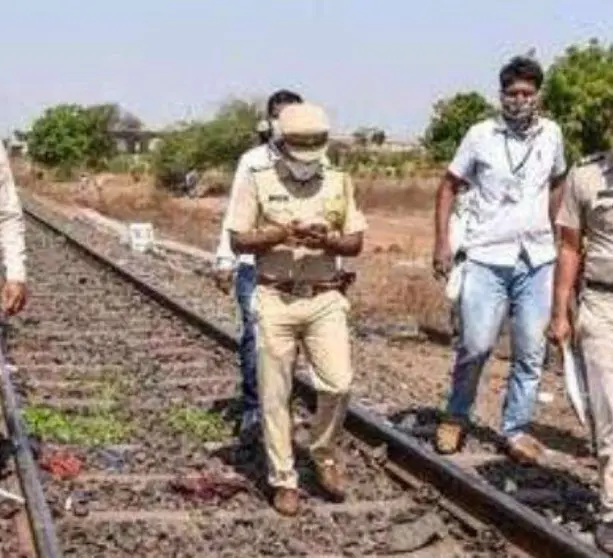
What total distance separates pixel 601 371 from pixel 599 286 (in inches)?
14.9

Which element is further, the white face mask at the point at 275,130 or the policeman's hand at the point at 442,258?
the policeman's hand at the point at 442,258

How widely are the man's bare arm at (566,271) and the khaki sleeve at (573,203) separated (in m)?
0.03

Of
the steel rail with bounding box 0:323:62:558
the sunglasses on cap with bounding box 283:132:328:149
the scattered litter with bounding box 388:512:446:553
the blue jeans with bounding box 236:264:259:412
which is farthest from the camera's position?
the blue jeans with bounding box 236:264:259:412

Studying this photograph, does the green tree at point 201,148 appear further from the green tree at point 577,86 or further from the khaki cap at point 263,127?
the khaki cap at point 263,127

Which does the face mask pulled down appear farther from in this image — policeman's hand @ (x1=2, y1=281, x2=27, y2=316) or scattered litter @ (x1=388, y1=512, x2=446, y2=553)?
policeman's hand @ (x1=2, y1=281, x2=27, y2=316)

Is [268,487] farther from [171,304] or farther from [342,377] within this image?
[171,304]

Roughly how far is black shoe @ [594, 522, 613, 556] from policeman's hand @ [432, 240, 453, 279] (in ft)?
6.69

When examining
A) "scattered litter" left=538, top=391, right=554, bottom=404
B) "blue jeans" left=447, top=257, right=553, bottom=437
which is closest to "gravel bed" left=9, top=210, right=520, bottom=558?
"blue jeans" left=447, top=257, right=553, bottom=437

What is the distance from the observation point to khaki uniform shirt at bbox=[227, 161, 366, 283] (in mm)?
7145

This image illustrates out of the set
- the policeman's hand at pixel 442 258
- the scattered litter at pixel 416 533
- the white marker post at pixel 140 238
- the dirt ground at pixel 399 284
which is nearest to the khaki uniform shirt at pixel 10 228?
the dirt ground at pixel 399 284

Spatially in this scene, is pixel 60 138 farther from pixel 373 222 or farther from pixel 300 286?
pixel 300 286

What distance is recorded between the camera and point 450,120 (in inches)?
3275

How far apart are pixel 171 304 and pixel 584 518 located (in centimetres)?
891

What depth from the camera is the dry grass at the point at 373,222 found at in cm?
1788
